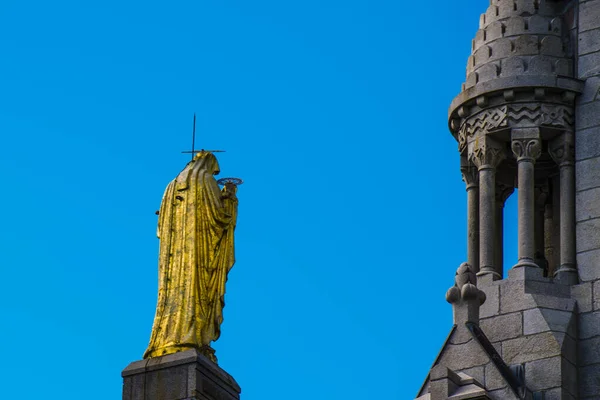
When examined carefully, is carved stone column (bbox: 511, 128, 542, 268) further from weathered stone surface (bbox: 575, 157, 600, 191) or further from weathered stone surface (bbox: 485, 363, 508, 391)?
weathered stone surface (bbox: 485, 363, 508, 391)

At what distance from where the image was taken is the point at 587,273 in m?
52.7

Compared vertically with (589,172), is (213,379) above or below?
below

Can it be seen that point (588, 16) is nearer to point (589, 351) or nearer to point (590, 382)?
point (589, 351)

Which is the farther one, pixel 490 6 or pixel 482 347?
pixel 490 6

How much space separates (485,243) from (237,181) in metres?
3.88

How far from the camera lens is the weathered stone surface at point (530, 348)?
5181 cm

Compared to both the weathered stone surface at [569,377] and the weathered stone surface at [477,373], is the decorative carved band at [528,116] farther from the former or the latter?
the weathered stone surface at [477,373]

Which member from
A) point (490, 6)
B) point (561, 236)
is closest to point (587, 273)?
point (561, 236)

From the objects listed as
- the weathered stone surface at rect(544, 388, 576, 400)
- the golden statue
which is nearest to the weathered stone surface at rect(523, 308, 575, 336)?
the weathered stone surface at rect(544, 388, 576, 400)

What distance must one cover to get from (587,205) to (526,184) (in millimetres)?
951

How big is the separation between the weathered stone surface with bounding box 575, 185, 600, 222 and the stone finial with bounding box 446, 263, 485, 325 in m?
2.02

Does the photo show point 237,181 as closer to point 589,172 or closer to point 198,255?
point 198,255

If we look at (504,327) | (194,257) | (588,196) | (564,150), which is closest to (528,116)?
(564,150)

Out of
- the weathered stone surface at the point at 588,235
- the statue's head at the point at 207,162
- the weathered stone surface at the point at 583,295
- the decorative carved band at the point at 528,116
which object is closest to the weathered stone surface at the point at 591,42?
the decorative carved band at the point at 528,116
